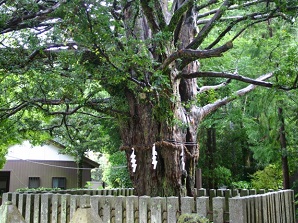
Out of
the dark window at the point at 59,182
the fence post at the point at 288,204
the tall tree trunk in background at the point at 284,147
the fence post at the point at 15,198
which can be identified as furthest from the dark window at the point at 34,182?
the fence post at the point at 288,204

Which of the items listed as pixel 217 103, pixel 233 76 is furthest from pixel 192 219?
pixel 217 103

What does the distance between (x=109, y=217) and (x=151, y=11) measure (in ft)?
14.0

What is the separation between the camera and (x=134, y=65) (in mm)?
6957

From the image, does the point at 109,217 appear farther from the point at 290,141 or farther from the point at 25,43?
the point at 290,141

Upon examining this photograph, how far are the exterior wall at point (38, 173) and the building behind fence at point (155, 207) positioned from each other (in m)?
13.2

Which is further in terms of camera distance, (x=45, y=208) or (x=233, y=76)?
(x=233, y=76)

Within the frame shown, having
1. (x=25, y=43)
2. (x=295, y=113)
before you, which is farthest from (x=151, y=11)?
(x=295, y=113)

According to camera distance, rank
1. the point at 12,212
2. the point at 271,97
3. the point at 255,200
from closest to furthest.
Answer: the point at 12,212 → the point at 255,200 → the point at 271,97

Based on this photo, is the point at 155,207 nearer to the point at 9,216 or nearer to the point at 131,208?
the point at 131,208

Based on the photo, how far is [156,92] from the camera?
7406 millimetres

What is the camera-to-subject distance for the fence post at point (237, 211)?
505cm

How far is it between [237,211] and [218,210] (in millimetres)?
315

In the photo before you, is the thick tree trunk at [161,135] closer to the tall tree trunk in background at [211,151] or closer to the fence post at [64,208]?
A: the fence post at [64,208]

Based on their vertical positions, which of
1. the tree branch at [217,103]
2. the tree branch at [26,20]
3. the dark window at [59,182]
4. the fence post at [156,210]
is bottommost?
the dark window at [59,182]
